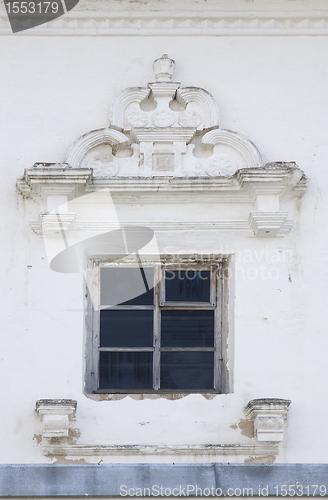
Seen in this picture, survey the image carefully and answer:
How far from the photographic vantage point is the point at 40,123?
5992mm

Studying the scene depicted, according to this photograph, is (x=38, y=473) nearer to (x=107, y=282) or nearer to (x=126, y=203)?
(x=107, y=282)

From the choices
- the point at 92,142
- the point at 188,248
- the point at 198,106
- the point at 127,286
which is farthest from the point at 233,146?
the point at 127,286

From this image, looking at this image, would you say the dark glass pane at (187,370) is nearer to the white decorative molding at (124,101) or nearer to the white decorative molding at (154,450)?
the white decorative molding at (154,450)

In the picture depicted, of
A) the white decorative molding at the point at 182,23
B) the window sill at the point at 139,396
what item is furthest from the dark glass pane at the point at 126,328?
the white decorative molding at the point at 182,23

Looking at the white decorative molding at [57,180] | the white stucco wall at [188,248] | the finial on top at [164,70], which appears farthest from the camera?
the finial on top at [164,70]

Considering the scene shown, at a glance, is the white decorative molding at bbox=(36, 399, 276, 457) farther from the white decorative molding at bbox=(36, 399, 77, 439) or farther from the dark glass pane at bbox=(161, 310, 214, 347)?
the dark glass pane at bbox=(161, 310, 214, 347)

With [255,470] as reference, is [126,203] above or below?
above

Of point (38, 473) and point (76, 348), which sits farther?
point (76, 348)

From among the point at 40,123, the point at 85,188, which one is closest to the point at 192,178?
the point at 85,188

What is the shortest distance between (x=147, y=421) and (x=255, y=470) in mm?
718

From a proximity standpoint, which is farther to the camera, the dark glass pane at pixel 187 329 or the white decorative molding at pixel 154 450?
the dark glass pane at pixel 187 329

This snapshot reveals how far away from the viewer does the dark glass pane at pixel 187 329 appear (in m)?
5.70

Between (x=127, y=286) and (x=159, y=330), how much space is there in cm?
37

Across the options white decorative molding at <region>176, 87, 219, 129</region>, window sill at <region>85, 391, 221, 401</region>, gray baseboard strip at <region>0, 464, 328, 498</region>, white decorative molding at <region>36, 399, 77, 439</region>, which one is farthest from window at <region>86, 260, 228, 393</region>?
white decorative molding at <region>176, 87, 219, 129</region>
